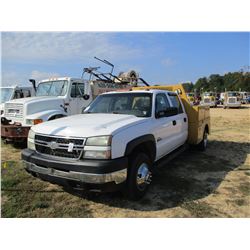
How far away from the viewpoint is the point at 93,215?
3.54 metres

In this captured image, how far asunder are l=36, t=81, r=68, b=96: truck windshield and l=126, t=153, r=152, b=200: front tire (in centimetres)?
509

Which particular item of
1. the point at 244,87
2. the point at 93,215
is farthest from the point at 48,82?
the point at 244,87

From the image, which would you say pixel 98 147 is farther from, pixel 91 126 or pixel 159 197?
pixel 159 197

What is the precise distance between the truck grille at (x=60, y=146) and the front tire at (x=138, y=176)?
2.72 ft

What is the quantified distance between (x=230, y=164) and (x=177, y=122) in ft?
6.06

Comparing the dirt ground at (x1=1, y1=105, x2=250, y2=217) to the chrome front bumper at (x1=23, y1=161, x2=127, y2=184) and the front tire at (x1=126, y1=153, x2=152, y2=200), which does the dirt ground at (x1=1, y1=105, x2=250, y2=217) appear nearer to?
the front tire at (x1=126, y1=153, x2=152, y2=200)

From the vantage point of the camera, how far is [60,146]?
3568 millimetres

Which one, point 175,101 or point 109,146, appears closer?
point 109,146

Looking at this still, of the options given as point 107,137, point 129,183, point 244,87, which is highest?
point 244,87

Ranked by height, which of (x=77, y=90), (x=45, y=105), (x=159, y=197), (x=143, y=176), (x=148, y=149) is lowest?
(x=159, y=197)

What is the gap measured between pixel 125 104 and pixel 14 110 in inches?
170

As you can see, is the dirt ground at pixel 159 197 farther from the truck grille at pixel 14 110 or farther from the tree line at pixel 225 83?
the tree line at pixel 225 83

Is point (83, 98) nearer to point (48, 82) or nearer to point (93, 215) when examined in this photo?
point (48, 82)

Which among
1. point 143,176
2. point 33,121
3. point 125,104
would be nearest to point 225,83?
point 33,121
